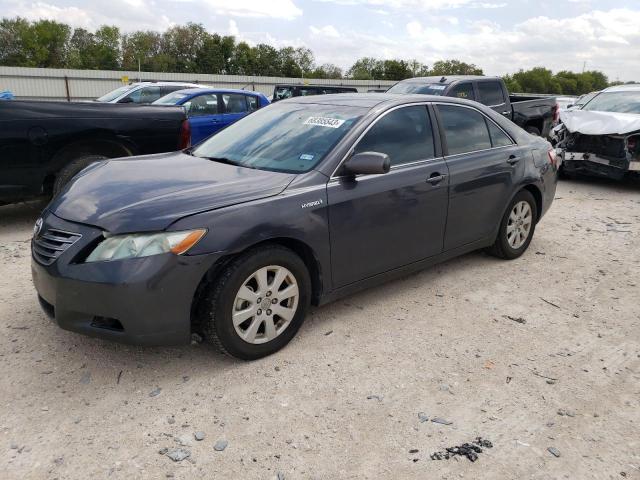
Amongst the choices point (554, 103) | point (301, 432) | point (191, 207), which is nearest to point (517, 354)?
point (301, 432)

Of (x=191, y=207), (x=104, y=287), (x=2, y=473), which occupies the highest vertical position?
(x=191, y=207)

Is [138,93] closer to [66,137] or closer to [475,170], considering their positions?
[66,137]

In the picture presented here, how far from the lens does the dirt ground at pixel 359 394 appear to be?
2.60 meters

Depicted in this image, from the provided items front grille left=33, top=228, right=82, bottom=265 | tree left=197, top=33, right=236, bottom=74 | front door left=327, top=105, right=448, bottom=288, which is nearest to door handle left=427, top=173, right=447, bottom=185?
front door left=327, top=105, right=448, bottom=288

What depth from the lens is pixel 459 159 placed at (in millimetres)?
4562

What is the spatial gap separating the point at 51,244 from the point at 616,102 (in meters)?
10.1

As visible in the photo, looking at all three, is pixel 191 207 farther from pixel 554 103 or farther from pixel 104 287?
pixel 554 103

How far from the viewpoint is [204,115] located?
392 inches

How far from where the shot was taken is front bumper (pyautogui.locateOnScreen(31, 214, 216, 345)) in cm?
293

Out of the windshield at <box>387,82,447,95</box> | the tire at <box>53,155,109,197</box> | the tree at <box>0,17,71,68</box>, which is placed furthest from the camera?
the tree at <box>0,17,71,68</box>

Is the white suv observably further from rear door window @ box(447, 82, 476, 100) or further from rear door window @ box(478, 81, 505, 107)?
rear door window @ box(478, 81, 505, 107)

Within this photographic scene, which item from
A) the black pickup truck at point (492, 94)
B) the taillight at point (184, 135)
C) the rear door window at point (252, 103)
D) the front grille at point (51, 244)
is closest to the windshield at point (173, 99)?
the rear door window at point (252, 103)

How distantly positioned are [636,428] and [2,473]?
3.11m

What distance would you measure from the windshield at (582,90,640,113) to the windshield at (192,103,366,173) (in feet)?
25.0
